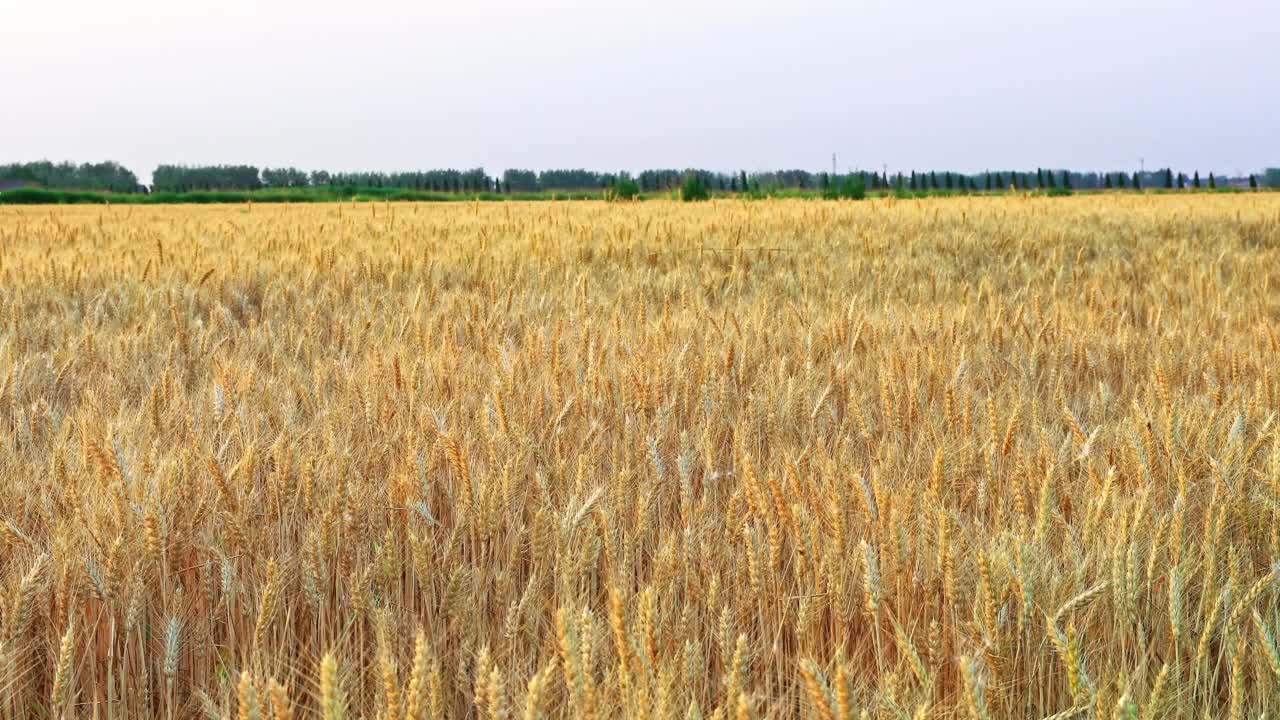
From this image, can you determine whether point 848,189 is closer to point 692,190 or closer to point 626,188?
point 692,190

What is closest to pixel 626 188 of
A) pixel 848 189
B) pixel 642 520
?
pixel 848 189

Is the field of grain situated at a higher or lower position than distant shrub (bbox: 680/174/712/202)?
lower

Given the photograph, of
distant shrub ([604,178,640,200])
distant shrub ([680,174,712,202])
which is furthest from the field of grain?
distant shrub ([604,178,640,200])

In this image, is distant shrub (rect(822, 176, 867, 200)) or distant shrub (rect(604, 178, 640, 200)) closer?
distant shrub (rect(822, 176, 867, 200))

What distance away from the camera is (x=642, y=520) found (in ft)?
4.89

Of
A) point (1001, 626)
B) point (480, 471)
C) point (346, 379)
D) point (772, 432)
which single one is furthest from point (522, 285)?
point (1001, 626)

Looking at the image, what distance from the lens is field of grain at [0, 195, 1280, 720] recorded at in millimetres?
1175

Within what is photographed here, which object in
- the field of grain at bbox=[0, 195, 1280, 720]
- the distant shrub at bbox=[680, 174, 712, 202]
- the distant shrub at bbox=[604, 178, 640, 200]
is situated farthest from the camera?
the distant shrub at bbox=[604, 178, 640, 200]

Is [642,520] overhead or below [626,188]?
below

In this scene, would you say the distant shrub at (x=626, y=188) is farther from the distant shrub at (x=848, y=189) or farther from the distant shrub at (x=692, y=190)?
the distant shrub at (x=848, y=189)

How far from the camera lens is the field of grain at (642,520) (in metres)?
1.17

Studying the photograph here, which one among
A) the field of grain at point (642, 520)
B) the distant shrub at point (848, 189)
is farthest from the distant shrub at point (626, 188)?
the field of grain at point (642, 520)

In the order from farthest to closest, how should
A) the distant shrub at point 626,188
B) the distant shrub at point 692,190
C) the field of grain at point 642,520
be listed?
the distant shrub at point 626,188 < the distant shrub at point 692,190 < the field of grain at point 642,520

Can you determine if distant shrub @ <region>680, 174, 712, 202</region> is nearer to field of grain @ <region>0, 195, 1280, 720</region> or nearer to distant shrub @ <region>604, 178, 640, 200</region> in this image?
distant shrub @ <region>604, 178, 640, 200</region>
